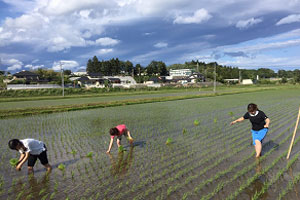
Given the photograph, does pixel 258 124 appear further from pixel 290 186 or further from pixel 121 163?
pixel 121 163

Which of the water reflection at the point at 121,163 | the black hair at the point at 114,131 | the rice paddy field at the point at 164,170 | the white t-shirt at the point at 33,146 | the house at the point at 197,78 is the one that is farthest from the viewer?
the house at the point at 197,78

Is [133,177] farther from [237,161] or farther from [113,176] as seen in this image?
[237,161]

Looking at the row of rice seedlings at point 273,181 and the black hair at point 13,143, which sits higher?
the black hair at point 13,143

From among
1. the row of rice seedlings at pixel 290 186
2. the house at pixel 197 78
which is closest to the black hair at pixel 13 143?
the row of rice seedlings at pixel 290 186

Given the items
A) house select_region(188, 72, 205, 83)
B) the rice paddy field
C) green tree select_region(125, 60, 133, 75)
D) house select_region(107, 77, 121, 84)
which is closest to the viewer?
the rice paddy field

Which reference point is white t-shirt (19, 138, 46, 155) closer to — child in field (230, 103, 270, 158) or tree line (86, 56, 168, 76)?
child in field (230, 103, 270, 158)

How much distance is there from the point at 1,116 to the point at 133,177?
14.8 meters

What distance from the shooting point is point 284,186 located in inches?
186

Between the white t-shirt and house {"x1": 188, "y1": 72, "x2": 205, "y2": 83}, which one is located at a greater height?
house {"x1": 188, "y1": 72, "x2": 205, "y2": 83}

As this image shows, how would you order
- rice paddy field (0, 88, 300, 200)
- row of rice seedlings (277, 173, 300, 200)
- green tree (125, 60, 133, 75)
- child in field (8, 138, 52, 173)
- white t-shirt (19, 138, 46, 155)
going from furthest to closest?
green tree (125, 60, 133, 75) → white t-shirt (19, 138, 46, 155) → child in field (8, 138, 52, 173) → rice paddy field (0, 88, 300, 200) → row of rice seedlings (277, 173, 300, 200)

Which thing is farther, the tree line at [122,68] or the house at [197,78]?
the tree line at [122,68]

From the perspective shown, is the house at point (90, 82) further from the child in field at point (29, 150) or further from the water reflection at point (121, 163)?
the child in field at point (29, 150)

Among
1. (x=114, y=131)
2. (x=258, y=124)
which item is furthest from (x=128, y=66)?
(x=258, y=124)

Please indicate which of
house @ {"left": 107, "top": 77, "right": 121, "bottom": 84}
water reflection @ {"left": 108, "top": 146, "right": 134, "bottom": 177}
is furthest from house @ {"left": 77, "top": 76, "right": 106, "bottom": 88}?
water reflection @ {"left": 108, "top": 146, "right": 134, "bottom": 177}
